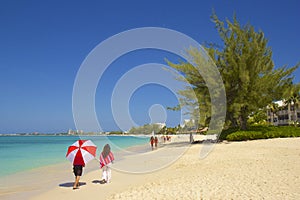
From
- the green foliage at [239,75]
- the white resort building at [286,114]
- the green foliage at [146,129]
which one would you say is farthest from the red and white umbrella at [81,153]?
the green foliage at [146,129]

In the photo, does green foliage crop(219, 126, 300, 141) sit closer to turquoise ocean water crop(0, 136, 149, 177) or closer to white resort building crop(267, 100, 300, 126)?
turquoise ocean water crop(0, 136, 149, 177)

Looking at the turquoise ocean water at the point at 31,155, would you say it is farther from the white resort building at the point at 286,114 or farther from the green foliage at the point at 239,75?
the white resort building at the point at 286,114

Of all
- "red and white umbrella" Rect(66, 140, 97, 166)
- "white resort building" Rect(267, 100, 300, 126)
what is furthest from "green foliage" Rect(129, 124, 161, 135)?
"red and white umbrella" Rect(66, 140, 97, 166)

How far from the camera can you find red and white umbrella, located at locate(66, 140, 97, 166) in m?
8.79

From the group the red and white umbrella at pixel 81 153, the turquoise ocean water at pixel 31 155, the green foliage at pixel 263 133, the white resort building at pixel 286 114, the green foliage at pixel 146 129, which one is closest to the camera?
the red and white umbrella at pixel 81 153

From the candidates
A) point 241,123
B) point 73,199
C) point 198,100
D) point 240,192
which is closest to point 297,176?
point 240,192

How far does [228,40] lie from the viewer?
90.3ft

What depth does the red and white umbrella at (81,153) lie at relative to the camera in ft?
28.8

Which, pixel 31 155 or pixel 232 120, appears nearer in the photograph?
pixel 232 120

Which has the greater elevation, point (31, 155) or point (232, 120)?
point (232, 120)

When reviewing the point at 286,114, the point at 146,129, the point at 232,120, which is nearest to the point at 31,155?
the point at 232,120

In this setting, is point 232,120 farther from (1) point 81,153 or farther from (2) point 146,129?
(2) point 146,129

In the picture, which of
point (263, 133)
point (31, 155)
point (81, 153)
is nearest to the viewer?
point (81, 153)

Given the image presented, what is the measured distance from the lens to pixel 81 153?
8.85 m
